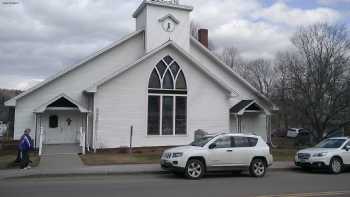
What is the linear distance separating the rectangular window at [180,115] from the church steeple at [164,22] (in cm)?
395

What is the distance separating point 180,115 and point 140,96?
10.3ft

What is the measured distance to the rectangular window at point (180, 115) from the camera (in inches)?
1091

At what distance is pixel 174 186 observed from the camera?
523 inches

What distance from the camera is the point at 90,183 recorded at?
44.9ft

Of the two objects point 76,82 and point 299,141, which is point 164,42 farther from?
point 299,141

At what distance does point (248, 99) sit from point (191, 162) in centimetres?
1687

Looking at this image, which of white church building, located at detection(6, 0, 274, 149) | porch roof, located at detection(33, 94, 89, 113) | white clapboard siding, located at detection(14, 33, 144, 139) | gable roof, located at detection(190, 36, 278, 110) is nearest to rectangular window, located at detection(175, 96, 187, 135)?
white church building, located at detection(6, 0, 274, 149)

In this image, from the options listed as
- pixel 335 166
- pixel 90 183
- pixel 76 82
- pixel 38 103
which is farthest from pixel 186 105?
pixel 90 183

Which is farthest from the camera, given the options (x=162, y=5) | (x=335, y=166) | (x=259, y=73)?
(x=259, y=73)

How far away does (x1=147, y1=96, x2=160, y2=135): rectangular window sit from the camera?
26845 mm

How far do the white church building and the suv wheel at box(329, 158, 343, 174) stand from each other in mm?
10889

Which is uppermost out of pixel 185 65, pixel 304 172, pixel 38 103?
pixel 185 65

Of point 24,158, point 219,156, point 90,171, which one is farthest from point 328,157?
point 24,158

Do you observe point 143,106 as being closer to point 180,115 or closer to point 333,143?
point 180,115
